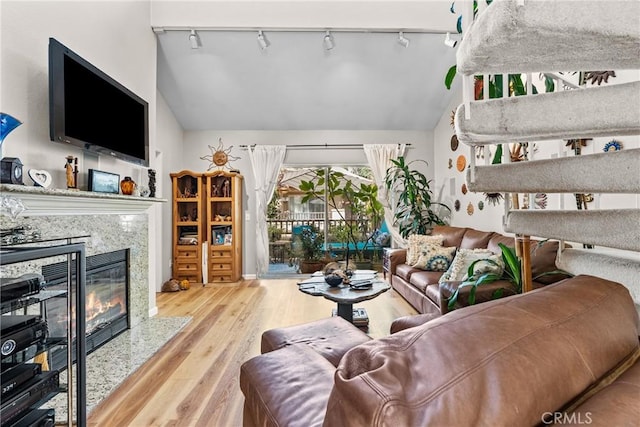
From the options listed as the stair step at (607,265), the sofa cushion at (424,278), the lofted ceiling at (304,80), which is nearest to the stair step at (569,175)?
the stair step at (607,265)

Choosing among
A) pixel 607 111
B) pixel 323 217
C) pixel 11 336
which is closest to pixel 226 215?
pixel 323 217

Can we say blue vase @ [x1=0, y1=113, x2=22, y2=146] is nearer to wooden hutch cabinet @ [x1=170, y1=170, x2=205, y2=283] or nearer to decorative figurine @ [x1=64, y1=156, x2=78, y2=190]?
decorative figurine @ [x1=64, y1=156, x2=78, y2=190]

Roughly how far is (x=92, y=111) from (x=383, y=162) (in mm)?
4137

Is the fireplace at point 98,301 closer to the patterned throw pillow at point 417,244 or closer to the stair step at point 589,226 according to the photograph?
the stair step at point 589,226

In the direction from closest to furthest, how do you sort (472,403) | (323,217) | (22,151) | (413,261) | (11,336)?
(472,403), (11,336), (22,151), (413,261), (323,217)

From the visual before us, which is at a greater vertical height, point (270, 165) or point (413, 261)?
point (270, 165)

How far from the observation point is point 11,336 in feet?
4.24

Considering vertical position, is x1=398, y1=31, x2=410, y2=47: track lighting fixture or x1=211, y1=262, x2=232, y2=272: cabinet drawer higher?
x1=398, y1=31, x2=410, y2=47: track lighting fixture

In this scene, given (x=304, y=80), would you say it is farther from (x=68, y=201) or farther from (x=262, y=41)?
(x=68, y=201)

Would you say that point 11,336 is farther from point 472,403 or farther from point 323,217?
point 323,217

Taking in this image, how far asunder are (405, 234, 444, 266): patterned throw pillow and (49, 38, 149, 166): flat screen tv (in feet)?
10.5

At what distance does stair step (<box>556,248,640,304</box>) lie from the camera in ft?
3.97

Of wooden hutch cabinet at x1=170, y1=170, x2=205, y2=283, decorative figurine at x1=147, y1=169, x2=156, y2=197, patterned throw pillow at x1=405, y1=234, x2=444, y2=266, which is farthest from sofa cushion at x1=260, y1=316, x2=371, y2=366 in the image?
wooden hutch cabinet at x1=170, y1=170, x2=205, y2=283

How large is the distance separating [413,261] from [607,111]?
3.26 meters
